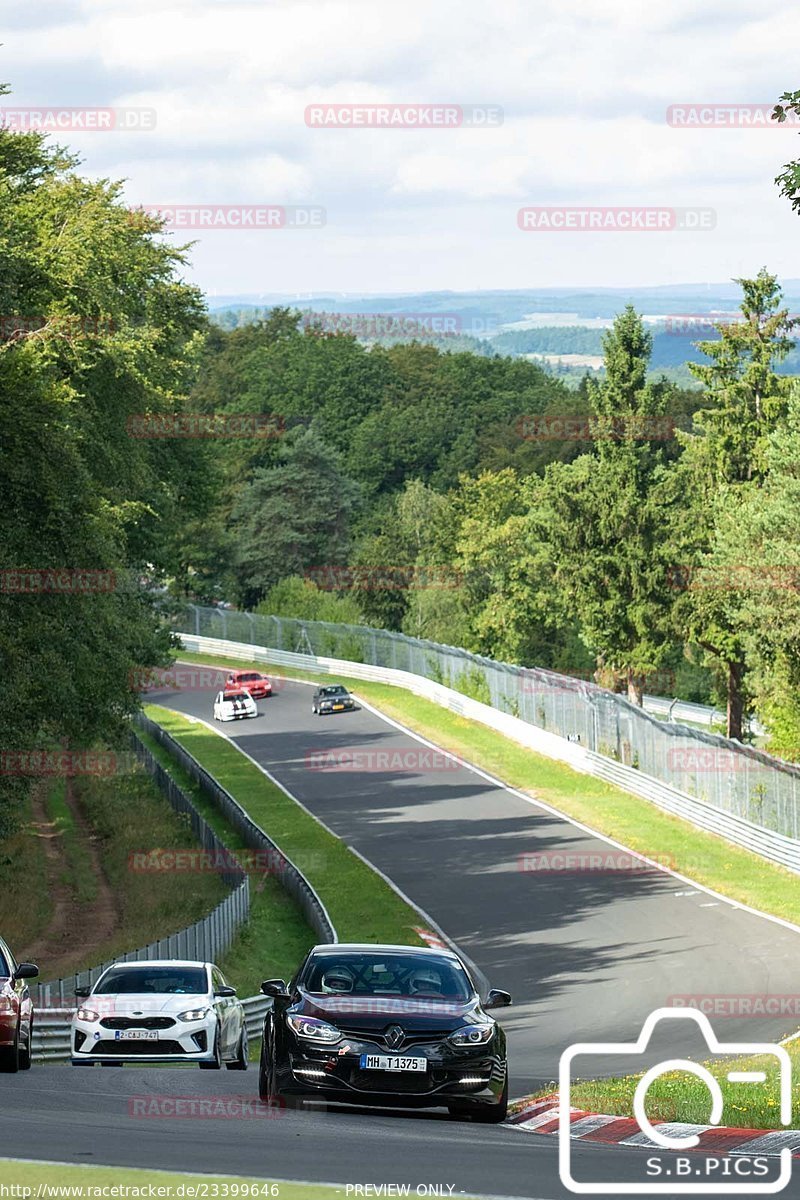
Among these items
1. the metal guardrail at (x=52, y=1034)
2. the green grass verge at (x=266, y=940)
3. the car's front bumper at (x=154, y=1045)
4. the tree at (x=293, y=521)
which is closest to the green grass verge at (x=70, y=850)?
the green grass verge at (x=266, y=940)

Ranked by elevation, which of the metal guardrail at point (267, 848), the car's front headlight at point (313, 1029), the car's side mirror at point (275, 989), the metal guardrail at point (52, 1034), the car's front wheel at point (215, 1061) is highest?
the car's side mirror at point (275, 989)

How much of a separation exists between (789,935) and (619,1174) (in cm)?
2569

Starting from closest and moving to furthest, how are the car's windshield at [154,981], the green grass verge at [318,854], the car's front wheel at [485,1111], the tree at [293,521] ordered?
the car's front wheel at [485,1111]
the car's windshield at [154,981]
the green grass verge at [318,854]
the tree at [293,521]

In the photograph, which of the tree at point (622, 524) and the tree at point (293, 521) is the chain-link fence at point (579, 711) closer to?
the tree at point (622, 524)

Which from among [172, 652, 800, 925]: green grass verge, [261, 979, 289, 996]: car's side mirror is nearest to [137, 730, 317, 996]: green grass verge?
[172, 652, 800, 925]: green grass verge

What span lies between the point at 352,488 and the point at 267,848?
261 feet

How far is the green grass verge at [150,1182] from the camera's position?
9.94m

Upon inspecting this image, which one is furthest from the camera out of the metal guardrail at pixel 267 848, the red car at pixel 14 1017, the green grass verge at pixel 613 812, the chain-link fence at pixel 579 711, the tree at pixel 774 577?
the tree at pixel 774 577

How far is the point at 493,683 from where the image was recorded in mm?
72562

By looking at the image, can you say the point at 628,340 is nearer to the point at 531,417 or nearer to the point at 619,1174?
the point at 531,417

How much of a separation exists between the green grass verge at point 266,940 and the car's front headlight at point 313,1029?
16686 mm

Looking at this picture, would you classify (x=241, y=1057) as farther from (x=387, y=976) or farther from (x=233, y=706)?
(x=233, y=706)

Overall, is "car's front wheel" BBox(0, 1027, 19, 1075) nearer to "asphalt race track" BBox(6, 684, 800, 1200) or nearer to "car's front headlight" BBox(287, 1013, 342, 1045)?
"asphalt race track" BBox(6, 684, 800, 1200)

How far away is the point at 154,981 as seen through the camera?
2000 centimetres
